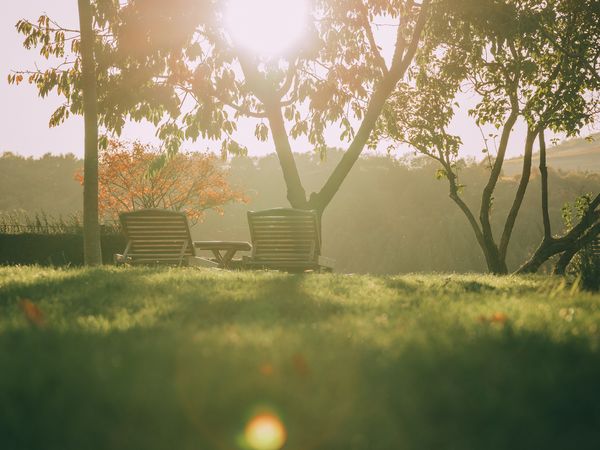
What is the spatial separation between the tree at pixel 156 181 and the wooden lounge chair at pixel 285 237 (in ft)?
53.0

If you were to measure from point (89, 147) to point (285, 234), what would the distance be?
10.3 ft

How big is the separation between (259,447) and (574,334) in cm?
173

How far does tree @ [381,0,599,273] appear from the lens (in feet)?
34.9

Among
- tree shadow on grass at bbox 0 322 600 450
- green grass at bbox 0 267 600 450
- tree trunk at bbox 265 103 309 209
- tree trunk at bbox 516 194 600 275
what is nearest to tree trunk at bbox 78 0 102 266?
tree trunk at bbox 265 103 309 209

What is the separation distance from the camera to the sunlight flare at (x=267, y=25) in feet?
36.9

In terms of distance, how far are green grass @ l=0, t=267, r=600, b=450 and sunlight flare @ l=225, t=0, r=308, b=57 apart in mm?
8816

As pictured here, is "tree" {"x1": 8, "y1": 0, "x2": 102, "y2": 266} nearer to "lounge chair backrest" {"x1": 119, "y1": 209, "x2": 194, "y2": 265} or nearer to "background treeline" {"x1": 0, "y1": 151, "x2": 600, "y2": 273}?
"lounge chair backrest" {"x1": 119, "y1": 209, "x2": 194, "y2": 265}

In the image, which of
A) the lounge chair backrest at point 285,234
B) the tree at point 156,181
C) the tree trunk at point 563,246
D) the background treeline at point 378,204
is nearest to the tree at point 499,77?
the tree trunk at point 563,246

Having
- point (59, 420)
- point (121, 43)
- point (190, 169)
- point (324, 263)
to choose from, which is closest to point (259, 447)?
point (59, 420)

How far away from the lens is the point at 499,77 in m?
14.0

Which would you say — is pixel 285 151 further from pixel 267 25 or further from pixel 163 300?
pixel 163 300

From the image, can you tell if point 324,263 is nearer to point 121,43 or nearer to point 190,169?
point 121,43

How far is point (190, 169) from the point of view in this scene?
26.9 meters

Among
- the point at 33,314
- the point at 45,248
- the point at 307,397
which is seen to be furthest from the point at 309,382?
the point at 45,248
